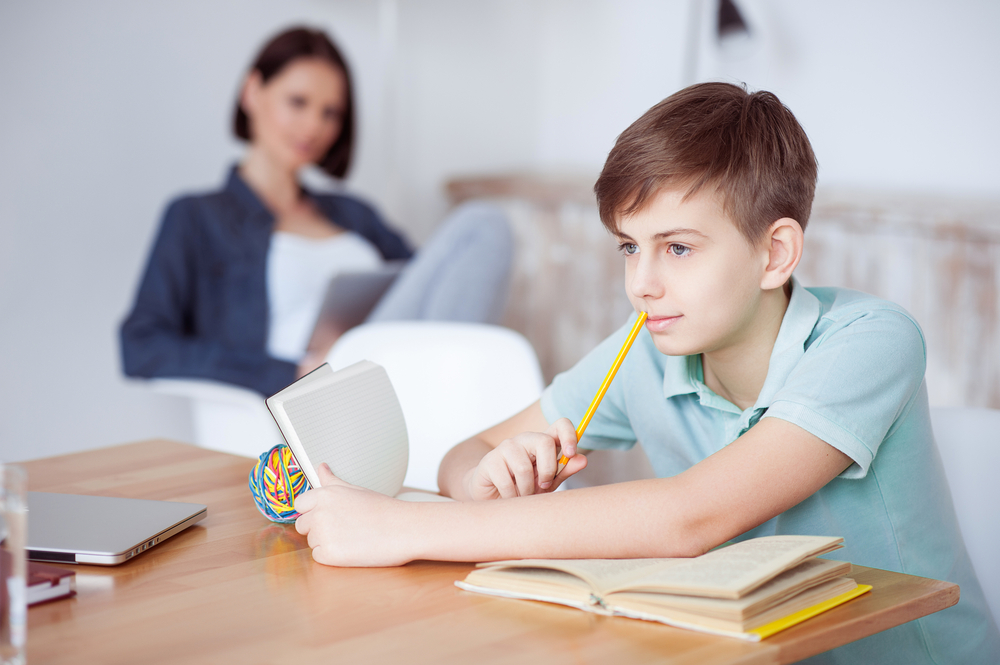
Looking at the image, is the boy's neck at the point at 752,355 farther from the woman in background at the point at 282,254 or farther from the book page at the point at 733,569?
the woman in background at the point at 282,254

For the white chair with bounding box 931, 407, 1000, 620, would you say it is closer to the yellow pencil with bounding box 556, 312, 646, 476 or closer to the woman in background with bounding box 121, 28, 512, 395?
the yellow pencil with bounding box 556, 312, 646, 476

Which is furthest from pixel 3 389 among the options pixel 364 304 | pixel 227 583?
pixel 227 583

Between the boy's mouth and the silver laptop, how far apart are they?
45 centimetres

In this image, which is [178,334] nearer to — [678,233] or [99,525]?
[99,525]

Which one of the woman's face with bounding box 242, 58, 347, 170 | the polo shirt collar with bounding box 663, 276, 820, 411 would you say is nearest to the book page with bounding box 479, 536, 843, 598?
the polo shirt collar with bounding box 663, 276, 820, 411

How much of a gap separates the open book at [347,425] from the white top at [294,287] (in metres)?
1.54

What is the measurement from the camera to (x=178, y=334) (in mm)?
2189

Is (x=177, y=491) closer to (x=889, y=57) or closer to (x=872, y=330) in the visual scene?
(x=872, y=330)

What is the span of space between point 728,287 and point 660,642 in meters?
0.42

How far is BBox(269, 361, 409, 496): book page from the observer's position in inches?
29.0

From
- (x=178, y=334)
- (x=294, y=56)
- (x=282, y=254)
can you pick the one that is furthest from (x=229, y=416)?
(x=294, y=56)

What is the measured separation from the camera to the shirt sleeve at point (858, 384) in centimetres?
74

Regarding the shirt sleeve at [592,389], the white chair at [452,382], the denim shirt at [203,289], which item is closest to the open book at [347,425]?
the shirt sleeve at [592,389]

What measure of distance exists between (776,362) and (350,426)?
0.41 metres
